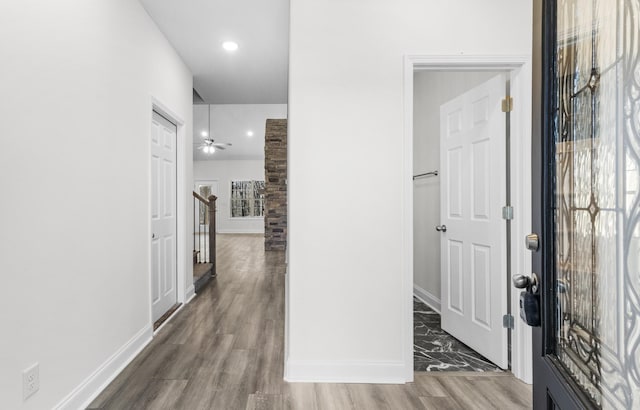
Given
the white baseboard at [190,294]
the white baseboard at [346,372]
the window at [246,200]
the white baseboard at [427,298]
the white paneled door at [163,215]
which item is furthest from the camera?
the window at [246,200]

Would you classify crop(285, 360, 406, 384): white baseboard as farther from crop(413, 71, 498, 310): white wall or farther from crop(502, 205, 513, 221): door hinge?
crop(413, 71, 498, 310): white wall

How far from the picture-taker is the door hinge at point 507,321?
232 cm

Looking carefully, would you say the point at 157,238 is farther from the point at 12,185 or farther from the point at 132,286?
the point at 12,185

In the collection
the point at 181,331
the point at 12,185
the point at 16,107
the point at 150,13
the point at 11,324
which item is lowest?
the point at 181,331

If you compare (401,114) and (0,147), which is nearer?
(0,147)

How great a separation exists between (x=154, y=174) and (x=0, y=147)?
5.93 ft

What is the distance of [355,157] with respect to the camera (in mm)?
2227

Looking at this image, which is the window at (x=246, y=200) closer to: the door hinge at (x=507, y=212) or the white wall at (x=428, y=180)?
the white wall at (x=428, y=180)

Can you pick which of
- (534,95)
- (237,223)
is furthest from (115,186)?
(237,223)

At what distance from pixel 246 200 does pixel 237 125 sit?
376cm

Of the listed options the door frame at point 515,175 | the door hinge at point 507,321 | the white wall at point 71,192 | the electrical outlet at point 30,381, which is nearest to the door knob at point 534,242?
the door frame at point 515,175

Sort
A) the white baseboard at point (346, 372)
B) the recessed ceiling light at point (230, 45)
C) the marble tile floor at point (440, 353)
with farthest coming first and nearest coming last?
the recessed ceiling light at point (230, 45) < the marble tile floor at point (440, 353) < the white baseboard at point (346, 372)

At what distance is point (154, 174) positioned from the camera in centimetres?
321

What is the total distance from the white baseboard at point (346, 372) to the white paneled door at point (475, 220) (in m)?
0.76
